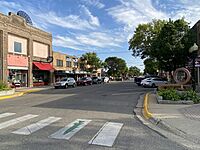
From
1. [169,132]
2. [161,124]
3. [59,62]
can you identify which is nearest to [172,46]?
[161,124]

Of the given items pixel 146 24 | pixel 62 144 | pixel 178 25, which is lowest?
pixel 62 144

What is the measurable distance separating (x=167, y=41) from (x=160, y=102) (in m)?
16.9

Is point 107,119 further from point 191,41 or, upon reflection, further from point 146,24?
point 146,24

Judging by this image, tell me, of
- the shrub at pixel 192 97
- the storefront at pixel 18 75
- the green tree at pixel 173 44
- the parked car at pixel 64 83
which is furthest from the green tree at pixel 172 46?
the storefront at pixel 18 75

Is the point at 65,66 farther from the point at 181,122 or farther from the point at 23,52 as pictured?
the point at 181,122

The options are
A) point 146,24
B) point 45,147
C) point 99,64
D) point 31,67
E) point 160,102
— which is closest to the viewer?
point 45,147

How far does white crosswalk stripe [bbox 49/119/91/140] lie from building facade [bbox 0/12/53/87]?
26926mm

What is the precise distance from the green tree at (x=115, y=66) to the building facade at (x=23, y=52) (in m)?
74.2

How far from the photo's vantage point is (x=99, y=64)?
76.5 metres

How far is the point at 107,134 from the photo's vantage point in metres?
8.27

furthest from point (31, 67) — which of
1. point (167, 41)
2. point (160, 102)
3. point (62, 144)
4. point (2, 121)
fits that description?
point (62, 144)

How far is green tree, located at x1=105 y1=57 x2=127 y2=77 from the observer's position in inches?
4833

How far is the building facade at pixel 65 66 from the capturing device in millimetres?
53888

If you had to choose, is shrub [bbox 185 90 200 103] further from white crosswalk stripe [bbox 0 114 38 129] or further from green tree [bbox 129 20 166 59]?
green tree [bbox 129 20 166 59]
